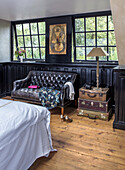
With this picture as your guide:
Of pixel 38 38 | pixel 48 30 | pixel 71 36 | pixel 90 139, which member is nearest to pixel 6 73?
pixel 38 38

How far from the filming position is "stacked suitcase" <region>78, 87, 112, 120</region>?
3.86 m

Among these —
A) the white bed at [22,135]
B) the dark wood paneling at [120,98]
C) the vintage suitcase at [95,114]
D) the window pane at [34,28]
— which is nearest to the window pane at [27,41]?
the window pane at [34,28]

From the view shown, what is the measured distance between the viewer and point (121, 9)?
263 centimetres

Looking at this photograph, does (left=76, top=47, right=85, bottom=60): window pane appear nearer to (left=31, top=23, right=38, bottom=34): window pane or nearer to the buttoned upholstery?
the buttoned upholstery

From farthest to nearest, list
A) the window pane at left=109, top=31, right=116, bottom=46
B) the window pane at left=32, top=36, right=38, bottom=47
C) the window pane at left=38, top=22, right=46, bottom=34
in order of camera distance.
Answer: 1. the window pane at left=32, top=36, right=38, bottom=47
2. the window pane at left=38, top=22, right=46, bottom=34
3. the window pane at left=109, top=31, right=116, bottom=46

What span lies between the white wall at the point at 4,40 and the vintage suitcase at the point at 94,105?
10.2 ft

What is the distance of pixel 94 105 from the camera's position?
3941 millimetres

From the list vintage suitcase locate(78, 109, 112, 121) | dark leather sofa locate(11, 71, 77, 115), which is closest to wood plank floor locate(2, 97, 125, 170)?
vintage suitcase locate(78, 109, 112, 121)

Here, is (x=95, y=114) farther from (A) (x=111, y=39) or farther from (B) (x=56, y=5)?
(B) (x=56, y=5)

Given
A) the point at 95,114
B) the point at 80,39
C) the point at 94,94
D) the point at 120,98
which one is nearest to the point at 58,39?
the point at 80,39

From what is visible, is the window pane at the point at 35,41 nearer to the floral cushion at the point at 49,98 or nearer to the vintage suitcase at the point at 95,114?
the floral cushion at the point at 49,98

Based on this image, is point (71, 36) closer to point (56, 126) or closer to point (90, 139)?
point (56, 126)

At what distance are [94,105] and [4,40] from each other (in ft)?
11.9

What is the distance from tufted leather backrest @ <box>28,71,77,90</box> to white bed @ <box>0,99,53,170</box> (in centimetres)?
233
